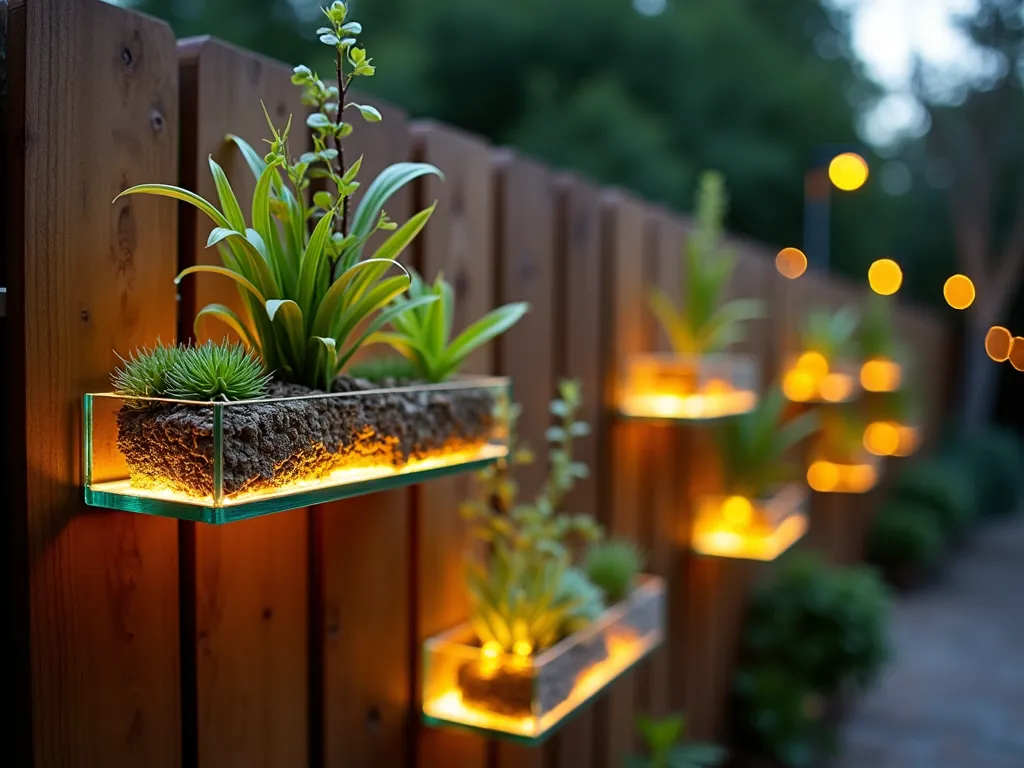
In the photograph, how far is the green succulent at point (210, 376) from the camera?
1.09 metres

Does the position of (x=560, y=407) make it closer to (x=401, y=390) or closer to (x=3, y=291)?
(x=401, y=390)

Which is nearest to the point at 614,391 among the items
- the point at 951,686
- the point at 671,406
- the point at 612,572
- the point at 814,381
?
the point at 671,406

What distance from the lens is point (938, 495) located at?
814 centimetres

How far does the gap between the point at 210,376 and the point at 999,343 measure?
12.8m

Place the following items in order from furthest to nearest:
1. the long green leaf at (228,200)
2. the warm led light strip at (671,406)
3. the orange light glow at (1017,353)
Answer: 1. the orange light glow at (1017,353)
2. the warm led light strip at (671,406)
3. the long green leaf at (228,200)

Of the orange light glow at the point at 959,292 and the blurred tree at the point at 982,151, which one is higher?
the blurred tree at the point at 982,151

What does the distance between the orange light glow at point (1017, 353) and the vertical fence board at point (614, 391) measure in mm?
11431

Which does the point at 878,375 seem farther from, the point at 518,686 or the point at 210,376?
the point at 210,376

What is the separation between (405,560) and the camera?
5.97ft

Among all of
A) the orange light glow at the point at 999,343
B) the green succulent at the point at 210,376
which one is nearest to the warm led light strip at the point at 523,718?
the green succulent at the point at 210,376

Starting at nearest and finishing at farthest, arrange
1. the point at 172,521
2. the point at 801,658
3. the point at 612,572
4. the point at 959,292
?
1. the point at 172,521
2. the point at 612,572
3. the point at 801,658
4. the point at 959,292

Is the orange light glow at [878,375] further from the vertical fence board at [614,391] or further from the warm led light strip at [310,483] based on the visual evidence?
the warm led light strip at [310,483]

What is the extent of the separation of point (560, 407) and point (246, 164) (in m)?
0.83

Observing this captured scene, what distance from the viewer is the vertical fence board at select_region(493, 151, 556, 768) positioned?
7.28 feet
